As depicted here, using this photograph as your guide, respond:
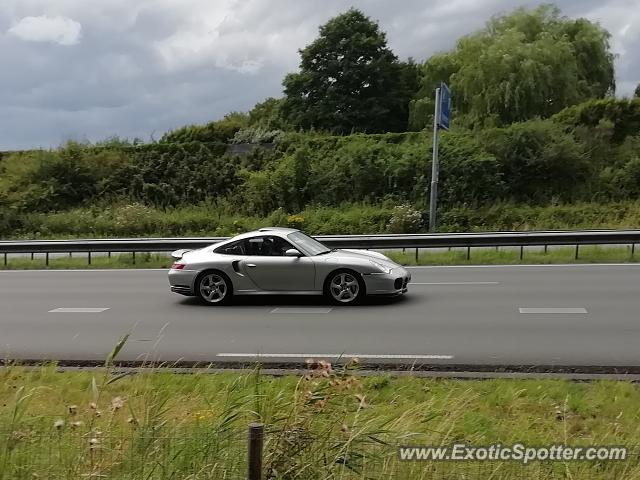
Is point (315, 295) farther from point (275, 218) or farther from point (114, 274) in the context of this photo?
point (275, 218)

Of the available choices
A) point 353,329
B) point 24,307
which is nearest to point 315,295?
point 353,329

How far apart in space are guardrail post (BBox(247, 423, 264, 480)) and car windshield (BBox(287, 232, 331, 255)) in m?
7.69

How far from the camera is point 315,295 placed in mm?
11055

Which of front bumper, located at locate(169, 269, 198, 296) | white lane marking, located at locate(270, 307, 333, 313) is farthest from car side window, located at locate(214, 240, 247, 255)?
white lane marking, located at locate(270, 307, 333, 313)

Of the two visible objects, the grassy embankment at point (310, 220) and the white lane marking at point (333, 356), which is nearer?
the white lane marking at point (333, 356)

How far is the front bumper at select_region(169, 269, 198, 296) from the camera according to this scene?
10.9 meters

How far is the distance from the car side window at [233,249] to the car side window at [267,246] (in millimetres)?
→ 111

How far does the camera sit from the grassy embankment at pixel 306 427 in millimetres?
3193

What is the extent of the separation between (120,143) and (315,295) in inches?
1123

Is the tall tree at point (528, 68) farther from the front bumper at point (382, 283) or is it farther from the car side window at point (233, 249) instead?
the car side window at point (233, 249)

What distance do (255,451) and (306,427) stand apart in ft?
2.51

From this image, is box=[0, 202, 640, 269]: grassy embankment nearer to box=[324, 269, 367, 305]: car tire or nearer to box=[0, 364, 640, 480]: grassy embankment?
Answer: box=[324, 269, 367, 305]: car tire

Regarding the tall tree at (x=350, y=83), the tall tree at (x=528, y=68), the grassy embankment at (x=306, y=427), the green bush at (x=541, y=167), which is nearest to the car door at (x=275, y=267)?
the grassy embankment at (x=306, y=427)

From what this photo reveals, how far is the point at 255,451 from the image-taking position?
278 cm
